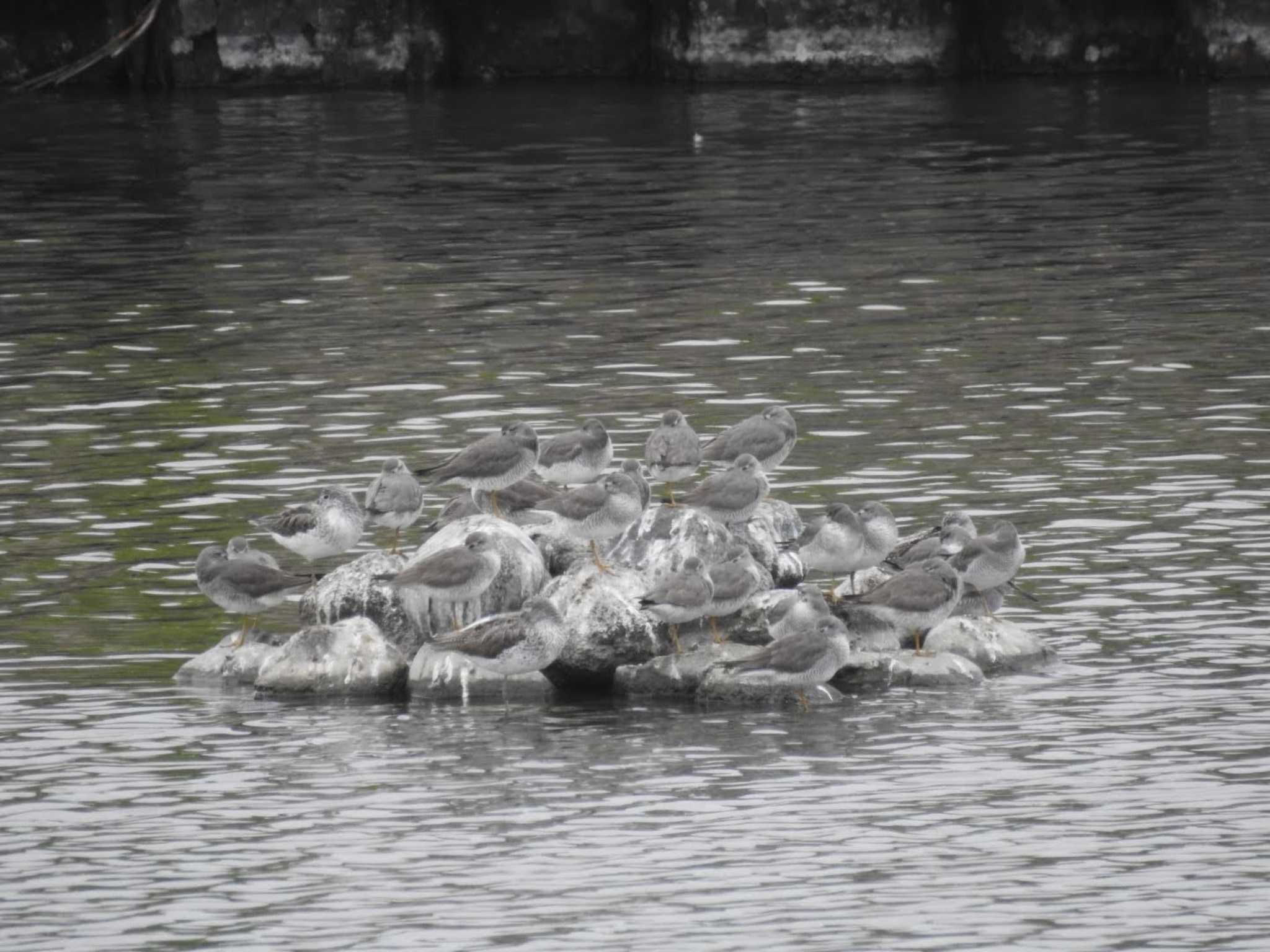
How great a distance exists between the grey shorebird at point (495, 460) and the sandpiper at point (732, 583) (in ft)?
6.11

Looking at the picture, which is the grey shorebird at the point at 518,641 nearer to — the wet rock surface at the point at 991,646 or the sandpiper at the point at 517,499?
the sandpiper at the point at 517,499

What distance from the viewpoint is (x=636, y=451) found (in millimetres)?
24609

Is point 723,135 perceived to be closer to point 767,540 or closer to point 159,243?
point 159,243

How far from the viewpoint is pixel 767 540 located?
62.8ft

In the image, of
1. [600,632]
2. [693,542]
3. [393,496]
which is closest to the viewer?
[600,632]

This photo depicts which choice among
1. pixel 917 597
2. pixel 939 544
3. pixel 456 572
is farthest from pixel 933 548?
pixel 456 572

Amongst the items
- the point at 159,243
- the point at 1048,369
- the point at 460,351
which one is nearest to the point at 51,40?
the point at 159,243

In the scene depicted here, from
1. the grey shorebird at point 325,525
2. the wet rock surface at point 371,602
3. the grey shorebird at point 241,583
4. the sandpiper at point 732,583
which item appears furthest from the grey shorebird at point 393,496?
the sandpiper at point 732,583

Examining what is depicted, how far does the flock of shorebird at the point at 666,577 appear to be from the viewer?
17.1 meters

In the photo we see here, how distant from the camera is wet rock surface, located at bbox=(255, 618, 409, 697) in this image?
58.1 feet

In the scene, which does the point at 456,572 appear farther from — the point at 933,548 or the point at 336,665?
the point at 933,548

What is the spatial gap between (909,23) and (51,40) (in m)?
22.4

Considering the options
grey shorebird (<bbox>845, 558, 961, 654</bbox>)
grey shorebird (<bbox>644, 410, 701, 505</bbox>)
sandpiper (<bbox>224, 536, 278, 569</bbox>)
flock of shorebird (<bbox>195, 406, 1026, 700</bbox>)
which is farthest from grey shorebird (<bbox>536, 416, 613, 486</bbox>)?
grey shorebird (<bbox>845, 558, 961, 654</bbox>)

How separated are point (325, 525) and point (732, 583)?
3190 mm
